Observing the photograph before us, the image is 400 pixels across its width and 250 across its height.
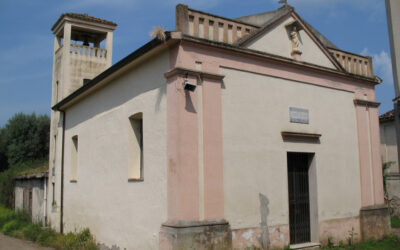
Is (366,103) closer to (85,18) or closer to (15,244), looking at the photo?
(85,18)

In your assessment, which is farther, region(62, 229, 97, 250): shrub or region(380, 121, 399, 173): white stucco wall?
region(380, 121, 399, 173): white stucco wall

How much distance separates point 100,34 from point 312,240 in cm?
1382

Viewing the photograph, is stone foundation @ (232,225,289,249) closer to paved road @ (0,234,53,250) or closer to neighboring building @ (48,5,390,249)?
neighboring building @ (48,5,390,249)

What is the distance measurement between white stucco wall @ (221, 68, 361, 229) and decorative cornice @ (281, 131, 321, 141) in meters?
0.13

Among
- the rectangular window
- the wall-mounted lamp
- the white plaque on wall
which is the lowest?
the rectangular window

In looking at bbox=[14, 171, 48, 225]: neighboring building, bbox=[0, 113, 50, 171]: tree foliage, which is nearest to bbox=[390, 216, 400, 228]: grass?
bbox=[14, 171, 48, 225]: neighboring building

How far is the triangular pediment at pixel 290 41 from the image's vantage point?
9.24 m

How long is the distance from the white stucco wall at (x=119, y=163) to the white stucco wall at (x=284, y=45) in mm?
2564

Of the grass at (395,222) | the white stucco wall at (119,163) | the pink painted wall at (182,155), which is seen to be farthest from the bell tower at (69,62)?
the grass at (395,222)

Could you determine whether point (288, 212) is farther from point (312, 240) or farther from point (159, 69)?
point (159, 69)

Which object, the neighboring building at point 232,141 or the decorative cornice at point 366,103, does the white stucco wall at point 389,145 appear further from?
the neighboring building at point 232,141

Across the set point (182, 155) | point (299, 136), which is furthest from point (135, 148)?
point (299, 136)

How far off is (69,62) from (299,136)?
11.5 metres

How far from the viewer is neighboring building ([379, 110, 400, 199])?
17.0 metres
